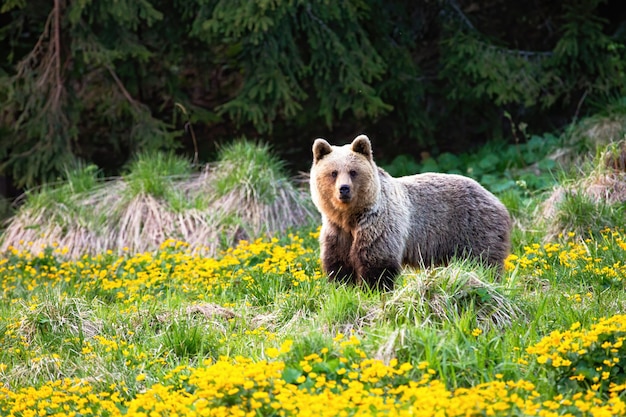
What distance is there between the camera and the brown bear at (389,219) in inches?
253

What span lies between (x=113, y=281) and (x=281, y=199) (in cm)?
231

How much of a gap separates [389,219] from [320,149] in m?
0.71

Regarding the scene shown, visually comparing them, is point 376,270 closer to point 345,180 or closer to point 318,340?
point 345,180

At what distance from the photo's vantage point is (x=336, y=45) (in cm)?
985

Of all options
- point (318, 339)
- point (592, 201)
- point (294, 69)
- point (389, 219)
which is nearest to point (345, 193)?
point (389, 219)

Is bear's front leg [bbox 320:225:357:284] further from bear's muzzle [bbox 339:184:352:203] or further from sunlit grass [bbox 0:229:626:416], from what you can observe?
bear's muzzle [bbox 339:184:352:203]

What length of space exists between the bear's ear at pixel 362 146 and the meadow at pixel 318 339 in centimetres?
99

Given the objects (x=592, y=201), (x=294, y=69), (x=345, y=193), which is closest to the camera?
(x=345, y=193)

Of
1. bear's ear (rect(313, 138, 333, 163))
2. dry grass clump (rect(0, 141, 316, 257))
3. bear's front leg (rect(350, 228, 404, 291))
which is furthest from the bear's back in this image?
dry grass clump (rect(0, 141, 316, 257))

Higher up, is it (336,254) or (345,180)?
(345,180)

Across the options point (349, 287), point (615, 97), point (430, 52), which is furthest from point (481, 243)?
point (430, 52)

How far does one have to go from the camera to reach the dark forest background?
993 cm

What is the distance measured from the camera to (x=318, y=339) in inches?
201

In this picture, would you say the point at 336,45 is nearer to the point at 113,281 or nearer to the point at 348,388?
the point at 113,281
